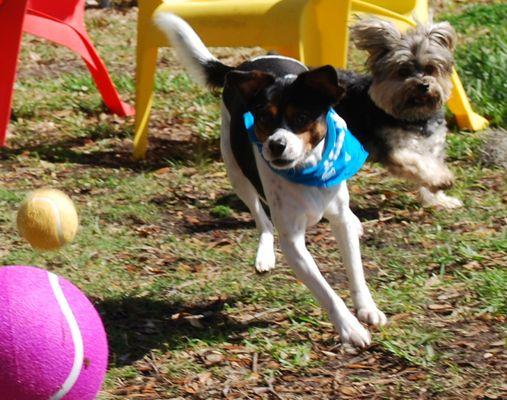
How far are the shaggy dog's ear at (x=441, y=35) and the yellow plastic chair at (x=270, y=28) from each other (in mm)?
604

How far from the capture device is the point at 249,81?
167 inches

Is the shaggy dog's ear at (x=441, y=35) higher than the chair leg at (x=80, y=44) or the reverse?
higher

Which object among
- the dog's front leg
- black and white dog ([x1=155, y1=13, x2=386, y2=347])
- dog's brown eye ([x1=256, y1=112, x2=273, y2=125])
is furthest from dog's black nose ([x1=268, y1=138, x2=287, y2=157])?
the dog's front leg

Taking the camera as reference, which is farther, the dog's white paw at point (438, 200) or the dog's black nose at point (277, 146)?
the dog's white paw at point (438, 200)

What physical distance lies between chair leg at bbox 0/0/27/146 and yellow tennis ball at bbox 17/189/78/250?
10.1ft

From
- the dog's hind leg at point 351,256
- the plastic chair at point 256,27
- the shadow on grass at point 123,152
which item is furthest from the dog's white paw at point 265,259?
the shadow on grass at point 123,152

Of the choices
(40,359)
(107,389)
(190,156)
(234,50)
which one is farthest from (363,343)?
(234,50)

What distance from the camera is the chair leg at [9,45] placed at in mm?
7090

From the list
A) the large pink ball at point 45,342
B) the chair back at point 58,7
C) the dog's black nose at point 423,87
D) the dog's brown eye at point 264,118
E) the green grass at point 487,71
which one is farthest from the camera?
the chair back at point 58,7

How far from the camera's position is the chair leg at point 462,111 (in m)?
7.03


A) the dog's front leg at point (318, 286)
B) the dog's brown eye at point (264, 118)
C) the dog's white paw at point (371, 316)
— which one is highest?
the dog's brown eye at point (264, 118)

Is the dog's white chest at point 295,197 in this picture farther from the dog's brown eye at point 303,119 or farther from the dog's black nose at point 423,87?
the dog's black nose at point 423,87

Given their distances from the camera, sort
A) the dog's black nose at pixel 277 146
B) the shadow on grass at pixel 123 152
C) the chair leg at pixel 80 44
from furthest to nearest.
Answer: the chair leg at pixel 80 44, the shadow on grass at pixel 123 152, the dog's black nose at pixel 277 146

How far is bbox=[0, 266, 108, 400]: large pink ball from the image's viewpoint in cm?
332
